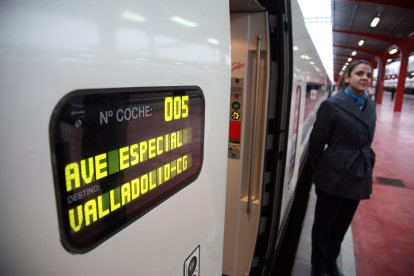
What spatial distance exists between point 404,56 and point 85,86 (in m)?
24.1

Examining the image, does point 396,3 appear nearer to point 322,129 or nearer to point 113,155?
point 322,129

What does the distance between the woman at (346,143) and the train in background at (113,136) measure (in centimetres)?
143

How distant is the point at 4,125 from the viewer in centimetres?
46

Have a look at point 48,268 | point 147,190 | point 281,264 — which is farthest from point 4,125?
point 281,264

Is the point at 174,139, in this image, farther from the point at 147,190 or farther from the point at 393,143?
the point at 393,143

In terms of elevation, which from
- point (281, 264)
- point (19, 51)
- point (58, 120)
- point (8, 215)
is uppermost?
point (19, 51)

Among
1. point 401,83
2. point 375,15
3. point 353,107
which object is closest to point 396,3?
point 375,15

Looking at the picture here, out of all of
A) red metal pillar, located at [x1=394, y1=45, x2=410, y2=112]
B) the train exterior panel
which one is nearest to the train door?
the train exterior panel

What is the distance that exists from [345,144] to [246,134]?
2.61ft

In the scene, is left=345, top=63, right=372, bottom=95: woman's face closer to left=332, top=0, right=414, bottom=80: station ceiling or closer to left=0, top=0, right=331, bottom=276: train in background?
left=0, top=0, right=331, bottom=276: train in background

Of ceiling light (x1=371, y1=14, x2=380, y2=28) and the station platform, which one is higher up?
ceiling light (x1=371, y1=14, x2=380, y2=28)

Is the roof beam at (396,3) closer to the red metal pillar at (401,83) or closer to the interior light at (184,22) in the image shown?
the red metal pillar at (401,83)

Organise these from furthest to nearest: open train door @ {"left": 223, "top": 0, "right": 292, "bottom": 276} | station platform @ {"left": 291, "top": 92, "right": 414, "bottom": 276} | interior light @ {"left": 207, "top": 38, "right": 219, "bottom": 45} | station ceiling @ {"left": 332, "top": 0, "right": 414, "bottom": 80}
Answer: station ceiling @ {"left": 332, "top": 0, "right": 414, "bottom": 80} < station platform @ {"left": 291, "top": 92, "right": 414, "bottom": 276} < open train door @ {"left": 223, "top": 0, "right": 292, "bottom": 276} < interior light @ {"left": 207, "top": 38, "right": 219, "bottom": 45}

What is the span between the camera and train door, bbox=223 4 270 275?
2100 millimetres
